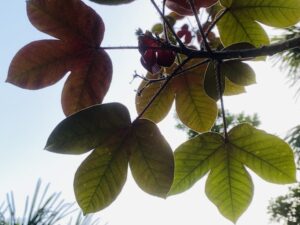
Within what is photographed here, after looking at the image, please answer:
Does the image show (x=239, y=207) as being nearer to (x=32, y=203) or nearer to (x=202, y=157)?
(x=202, y=157)

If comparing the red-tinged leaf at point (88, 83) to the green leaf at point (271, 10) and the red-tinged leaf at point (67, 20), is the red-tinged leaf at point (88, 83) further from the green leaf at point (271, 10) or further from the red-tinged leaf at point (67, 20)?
the green leaf at point (271, 10)

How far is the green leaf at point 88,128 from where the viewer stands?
81 centimetres

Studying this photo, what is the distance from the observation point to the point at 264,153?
0.96 metres

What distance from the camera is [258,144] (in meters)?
0.95

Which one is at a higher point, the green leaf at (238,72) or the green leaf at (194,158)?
the green leaf at (238,72)

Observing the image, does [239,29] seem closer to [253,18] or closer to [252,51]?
[253,18]

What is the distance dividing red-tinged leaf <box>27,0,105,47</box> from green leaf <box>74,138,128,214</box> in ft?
0.88

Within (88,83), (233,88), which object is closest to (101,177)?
(88,83)

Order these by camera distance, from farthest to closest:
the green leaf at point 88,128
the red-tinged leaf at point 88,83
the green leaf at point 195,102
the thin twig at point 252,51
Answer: the green leaf at point 195,102, the red-tinged leaf at point 88,83, the green leaf at point 88,128, the thin twig at point 252,51

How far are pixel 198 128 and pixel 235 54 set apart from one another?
0.42 m

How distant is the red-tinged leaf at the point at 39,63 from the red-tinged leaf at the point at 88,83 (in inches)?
1.5

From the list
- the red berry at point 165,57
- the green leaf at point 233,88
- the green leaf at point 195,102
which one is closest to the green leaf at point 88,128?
the red berry at point 165,57

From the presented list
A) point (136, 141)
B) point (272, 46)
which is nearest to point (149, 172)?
point (136, 141)

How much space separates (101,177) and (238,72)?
1.45 feet
